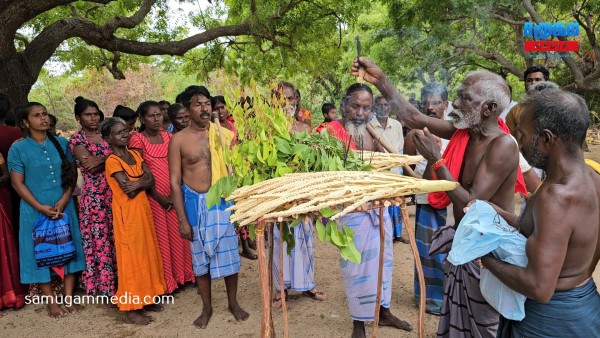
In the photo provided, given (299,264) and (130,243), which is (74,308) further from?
(299,264)

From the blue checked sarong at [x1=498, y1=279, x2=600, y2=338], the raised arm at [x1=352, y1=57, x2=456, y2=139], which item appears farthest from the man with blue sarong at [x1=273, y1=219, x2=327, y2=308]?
the blue checked sarong at [x1=498, y1=279, x2=600, y2=338]

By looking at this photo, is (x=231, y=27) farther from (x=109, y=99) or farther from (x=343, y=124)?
(x=109, y=99)

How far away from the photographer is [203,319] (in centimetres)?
370

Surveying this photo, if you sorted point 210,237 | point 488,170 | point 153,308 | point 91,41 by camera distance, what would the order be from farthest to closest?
point 91,41, point 153,308, point 210,237, point 488,170

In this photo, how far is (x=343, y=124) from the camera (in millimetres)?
3814

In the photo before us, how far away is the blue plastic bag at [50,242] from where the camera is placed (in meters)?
3.91

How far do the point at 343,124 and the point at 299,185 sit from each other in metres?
2.06

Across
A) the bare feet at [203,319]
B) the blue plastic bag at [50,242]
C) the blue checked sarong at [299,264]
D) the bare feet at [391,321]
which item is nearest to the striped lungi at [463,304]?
the bare feet at [391,321]

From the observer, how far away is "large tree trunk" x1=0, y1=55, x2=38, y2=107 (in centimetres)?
563

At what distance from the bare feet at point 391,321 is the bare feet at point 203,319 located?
1.51 metres

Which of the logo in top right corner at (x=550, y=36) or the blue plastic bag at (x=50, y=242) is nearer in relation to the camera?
the blue plastic bag at (x=50, y=242)

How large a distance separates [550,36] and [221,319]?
11.5 metres

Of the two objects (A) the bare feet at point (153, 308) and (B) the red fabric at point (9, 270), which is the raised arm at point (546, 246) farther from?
(B) the red fabric at point (9, 270)

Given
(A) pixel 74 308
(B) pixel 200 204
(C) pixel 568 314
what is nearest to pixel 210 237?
(B) pixel 200 204
